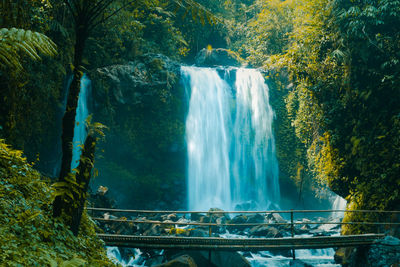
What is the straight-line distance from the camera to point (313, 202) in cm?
2034

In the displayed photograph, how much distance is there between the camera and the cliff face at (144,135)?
1652cm

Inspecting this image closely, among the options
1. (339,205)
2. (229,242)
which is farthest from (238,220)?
(339,205)

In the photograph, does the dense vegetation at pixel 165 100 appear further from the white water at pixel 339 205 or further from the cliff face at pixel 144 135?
the white water at pixel 339 205

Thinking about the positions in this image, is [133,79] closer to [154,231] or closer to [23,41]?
[154,231]

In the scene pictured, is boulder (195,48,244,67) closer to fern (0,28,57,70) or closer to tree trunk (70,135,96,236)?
tree trunk (70,135,96,236)

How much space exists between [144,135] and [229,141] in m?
5.82

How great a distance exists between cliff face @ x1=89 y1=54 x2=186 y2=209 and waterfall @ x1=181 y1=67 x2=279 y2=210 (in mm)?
914

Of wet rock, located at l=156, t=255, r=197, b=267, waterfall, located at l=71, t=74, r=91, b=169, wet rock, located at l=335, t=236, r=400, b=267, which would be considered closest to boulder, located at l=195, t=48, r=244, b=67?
waterfall, located at l=71, t=74, r=91, b=169

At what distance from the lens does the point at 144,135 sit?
18422mm

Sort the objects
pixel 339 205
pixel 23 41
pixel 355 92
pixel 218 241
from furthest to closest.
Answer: pixel 339 205, pixel 355 92, pixel 218 241, pixel 23 41

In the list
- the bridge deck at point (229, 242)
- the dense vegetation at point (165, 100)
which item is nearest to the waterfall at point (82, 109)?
the dense vegetation at point (165, 100)

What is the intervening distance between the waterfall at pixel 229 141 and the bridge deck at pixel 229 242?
10.7m

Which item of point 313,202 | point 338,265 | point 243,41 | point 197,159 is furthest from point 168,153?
point 243,41

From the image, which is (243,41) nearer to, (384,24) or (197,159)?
(197,159)
